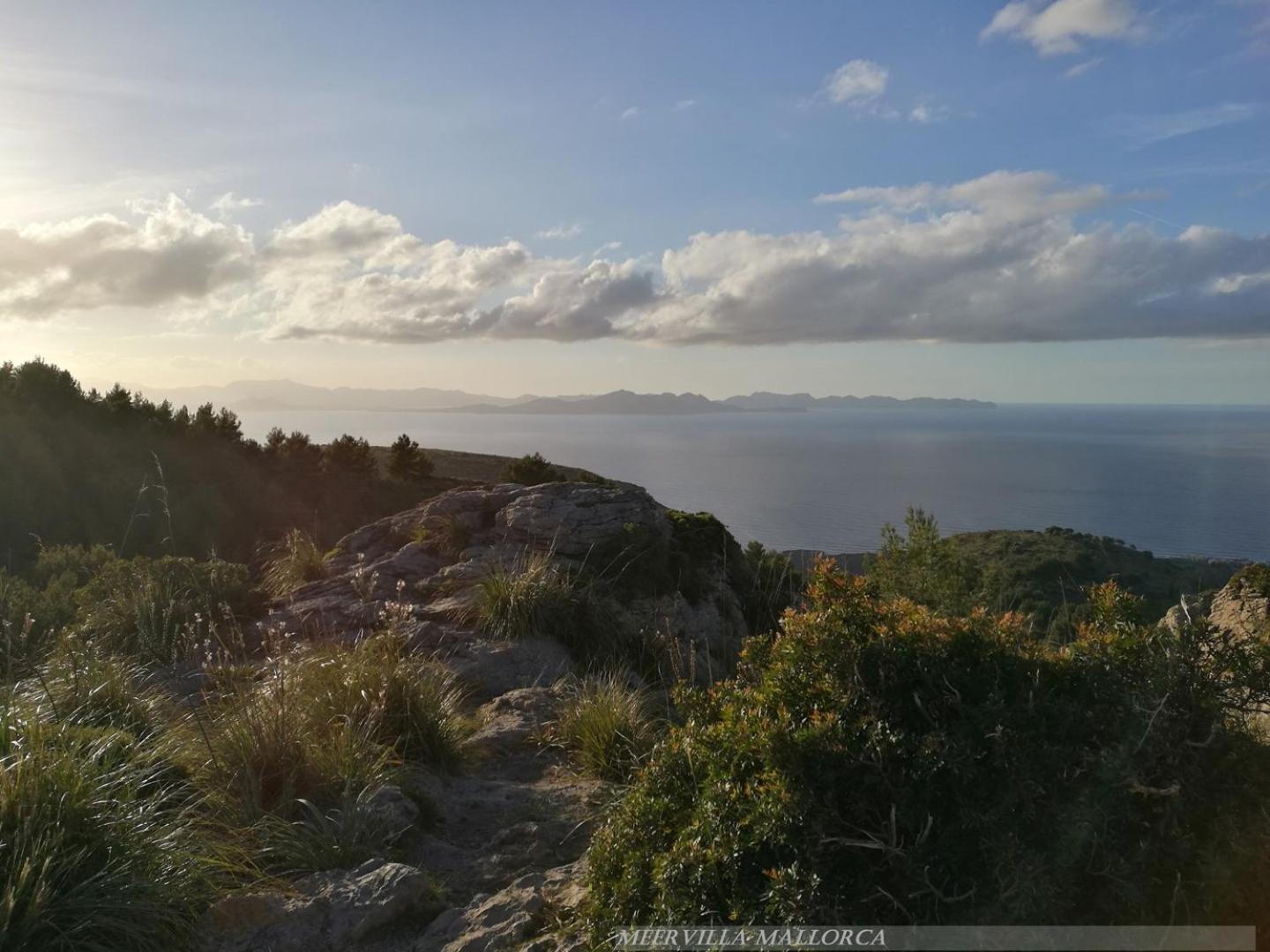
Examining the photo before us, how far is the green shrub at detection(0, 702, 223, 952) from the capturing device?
10.2 feet

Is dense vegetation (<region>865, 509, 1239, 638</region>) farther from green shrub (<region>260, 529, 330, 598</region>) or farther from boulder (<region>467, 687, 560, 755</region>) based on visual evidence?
green shrub (<region>260, 529, 330, 598</region>)

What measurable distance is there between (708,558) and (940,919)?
823cm

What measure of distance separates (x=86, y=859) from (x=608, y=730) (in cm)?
288

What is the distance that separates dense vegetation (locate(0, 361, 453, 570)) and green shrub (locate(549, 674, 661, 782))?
9.37 metres

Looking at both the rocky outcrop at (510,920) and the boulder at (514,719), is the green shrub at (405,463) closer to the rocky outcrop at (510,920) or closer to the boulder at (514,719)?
the boulder at (514,719)

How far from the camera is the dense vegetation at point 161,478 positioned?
16297 mm

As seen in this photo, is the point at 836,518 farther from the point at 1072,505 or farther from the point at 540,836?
the point at 540,836

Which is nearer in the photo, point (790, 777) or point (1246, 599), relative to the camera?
point (790, 777)

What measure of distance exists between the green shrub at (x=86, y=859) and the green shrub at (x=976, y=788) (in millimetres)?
1673

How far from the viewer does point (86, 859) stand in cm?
338

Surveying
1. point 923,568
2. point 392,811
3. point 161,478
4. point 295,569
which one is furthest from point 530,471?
point 392,811

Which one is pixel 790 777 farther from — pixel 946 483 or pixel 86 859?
pixel 946 483

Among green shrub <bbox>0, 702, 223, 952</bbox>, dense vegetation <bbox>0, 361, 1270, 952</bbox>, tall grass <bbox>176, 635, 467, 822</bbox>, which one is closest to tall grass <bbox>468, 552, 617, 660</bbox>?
tall grass <bbox>176, 635, 467, 822</bbox>

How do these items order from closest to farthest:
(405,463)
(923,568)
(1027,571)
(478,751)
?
(478,751) → (923,568) → (1027,571) → (405,463)
